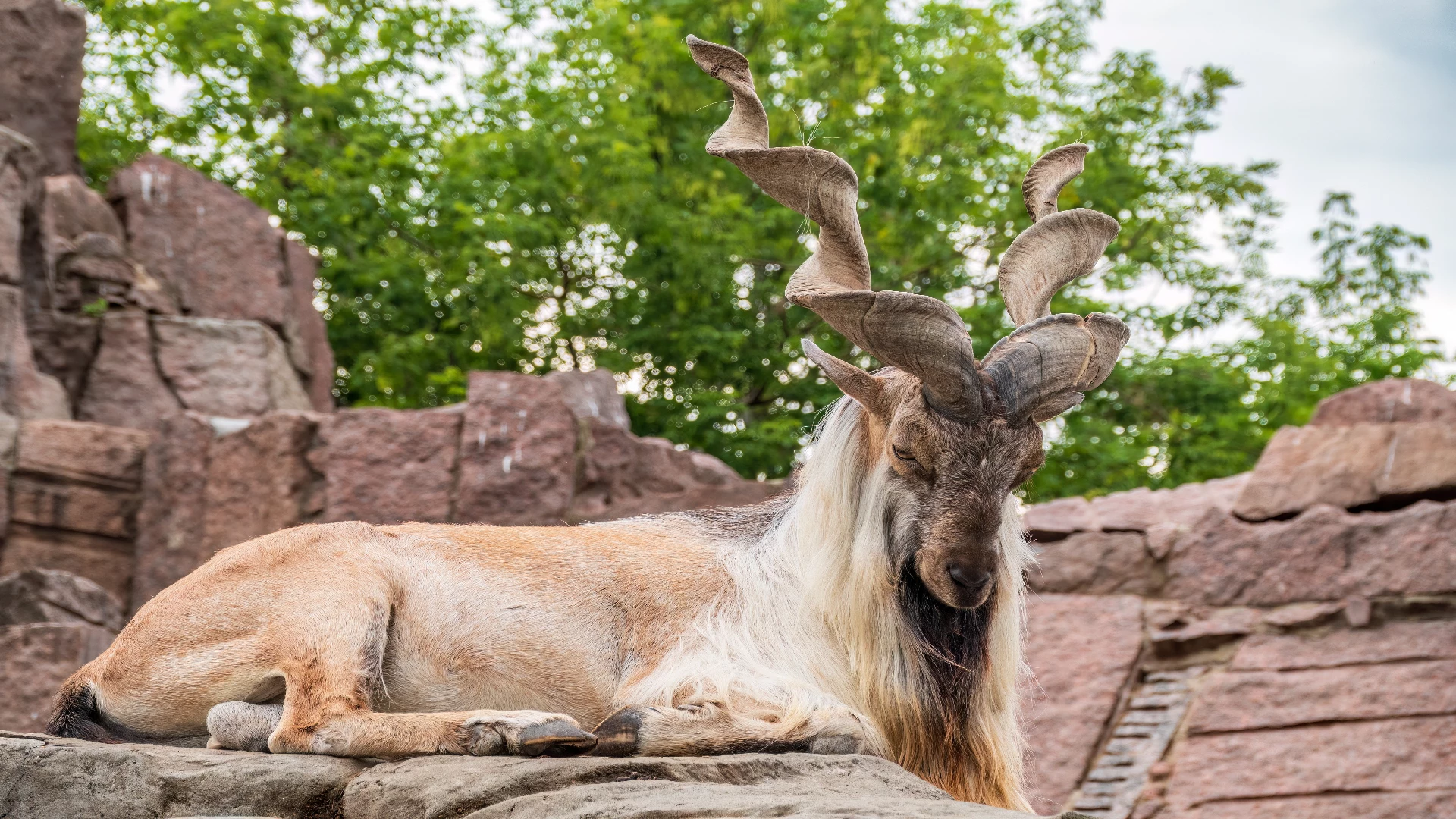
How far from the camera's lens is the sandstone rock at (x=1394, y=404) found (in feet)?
30.2

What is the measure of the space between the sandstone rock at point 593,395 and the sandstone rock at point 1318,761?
15.4ft

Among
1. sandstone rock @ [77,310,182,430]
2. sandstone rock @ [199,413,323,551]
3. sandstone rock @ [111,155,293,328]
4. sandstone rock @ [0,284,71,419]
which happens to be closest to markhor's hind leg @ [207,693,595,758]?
sandstone rock @ [199,413,323,551]

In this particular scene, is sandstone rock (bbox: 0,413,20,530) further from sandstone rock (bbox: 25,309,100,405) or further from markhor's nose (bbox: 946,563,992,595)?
markhor's nose (bbox: 946,563,992,595)

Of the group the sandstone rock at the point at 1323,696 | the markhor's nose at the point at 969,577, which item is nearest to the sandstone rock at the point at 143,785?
the markhor's nose at the point at 969,577

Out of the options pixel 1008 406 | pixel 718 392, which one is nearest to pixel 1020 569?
pixel 1008 406

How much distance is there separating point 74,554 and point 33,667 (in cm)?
189

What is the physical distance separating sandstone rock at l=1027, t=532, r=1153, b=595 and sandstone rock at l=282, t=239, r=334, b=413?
23.1ft

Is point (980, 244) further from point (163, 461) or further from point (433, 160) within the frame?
point (163, 461)

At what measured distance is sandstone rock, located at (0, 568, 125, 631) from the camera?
865 centimetres

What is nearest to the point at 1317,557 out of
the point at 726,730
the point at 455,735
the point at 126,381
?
the point at 726,730

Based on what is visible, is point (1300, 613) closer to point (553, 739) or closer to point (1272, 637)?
point (1272, 637)

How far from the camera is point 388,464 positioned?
9.59 meters

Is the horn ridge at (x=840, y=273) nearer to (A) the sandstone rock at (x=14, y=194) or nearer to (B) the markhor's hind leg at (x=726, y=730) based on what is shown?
(B) the markhor's hind leg at (x=726, y=730)

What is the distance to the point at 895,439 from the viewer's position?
4.46 m
